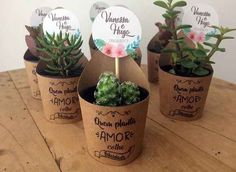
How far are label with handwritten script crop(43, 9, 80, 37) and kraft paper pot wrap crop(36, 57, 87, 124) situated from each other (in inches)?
4.1

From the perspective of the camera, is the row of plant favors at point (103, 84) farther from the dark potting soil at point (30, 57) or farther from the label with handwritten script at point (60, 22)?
the dark potting soil at point (30, 57)

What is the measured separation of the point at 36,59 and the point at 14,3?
599 millimetres

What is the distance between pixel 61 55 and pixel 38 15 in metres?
0.27

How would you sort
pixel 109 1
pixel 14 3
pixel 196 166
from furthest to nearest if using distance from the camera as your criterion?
pixel 109 1, pixel 14 3, pixel 196 166

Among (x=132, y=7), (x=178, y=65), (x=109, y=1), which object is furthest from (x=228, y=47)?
(x=178, y=65)

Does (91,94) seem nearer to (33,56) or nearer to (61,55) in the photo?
(61,55)

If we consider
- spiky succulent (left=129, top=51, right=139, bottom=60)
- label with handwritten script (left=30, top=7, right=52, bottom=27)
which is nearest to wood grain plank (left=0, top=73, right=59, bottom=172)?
→ label with handwritten script (left=30, top=7, right=52, bottom=27)

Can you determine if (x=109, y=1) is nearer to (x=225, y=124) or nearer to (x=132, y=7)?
(x=132, y=7)

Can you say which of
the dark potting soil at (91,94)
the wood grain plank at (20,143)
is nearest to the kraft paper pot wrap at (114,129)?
the dark potting soil at (91,94)

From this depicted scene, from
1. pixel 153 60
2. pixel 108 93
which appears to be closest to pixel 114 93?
pixel 108 93

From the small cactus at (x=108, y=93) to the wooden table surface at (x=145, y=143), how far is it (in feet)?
0.44

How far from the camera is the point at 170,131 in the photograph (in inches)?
30.3

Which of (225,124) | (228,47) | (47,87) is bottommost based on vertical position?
(228,47)

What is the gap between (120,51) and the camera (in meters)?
0.68
